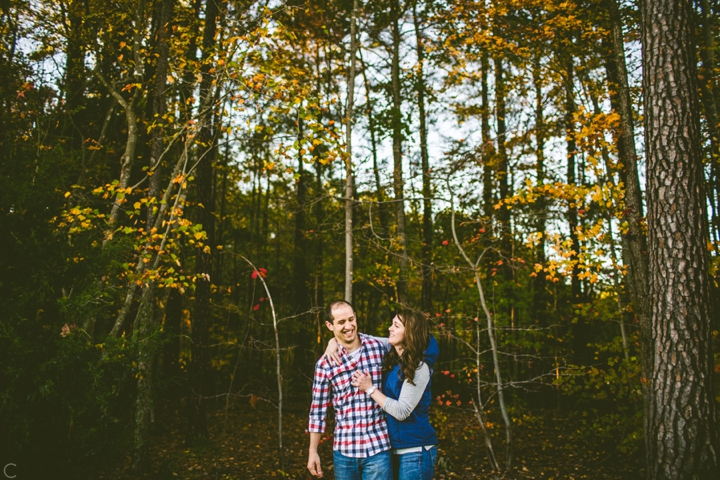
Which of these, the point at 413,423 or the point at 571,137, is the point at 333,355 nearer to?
the point at 413,423

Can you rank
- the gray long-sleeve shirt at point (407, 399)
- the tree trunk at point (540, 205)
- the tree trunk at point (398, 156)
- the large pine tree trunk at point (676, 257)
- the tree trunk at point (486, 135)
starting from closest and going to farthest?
the gray long-sleeve shirt at point (407, 399), the large pine tree trunk at point (676, 257), the tree trunk at point (398, 156), the tree trunk at point (540, 205), the tree trunk at point (486, 135)

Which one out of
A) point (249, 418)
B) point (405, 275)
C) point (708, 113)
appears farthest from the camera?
point (249, 418)

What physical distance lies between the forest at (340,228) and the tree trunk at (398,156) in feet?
0.24

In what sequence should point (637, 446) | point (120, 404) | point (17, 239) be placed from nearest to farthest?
point (17, 239)
point (120, 404)
point (637, 446)

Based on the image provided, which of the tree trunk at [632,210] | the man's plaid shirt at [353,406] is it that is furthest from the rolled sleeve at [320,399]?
the tree trunk at [632,210]

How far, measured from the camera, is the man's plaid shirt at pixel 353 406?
267 centimetres

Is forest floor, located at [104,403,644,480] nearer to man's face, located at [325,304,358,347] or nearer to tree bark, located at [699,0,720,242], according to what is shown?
man's face, located at [325,304,358,347]

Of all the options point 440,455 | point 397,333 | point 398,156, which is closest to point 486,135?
point 398,156

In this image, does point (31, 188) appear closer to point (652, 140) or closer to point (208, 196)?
point (208, 196)

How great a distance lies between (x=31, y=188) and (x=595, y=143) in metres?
6.48

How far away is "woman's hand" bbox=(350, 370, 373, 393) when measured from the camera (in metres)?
2.68

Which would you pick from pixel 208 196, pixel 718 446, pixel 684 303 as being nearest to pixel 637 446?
pixel 718 446

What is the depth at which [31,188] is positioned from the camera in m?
3.37

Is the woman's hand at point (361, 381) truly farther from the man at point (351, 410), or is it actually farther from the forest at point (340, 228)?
the forest at point (340, 228)
